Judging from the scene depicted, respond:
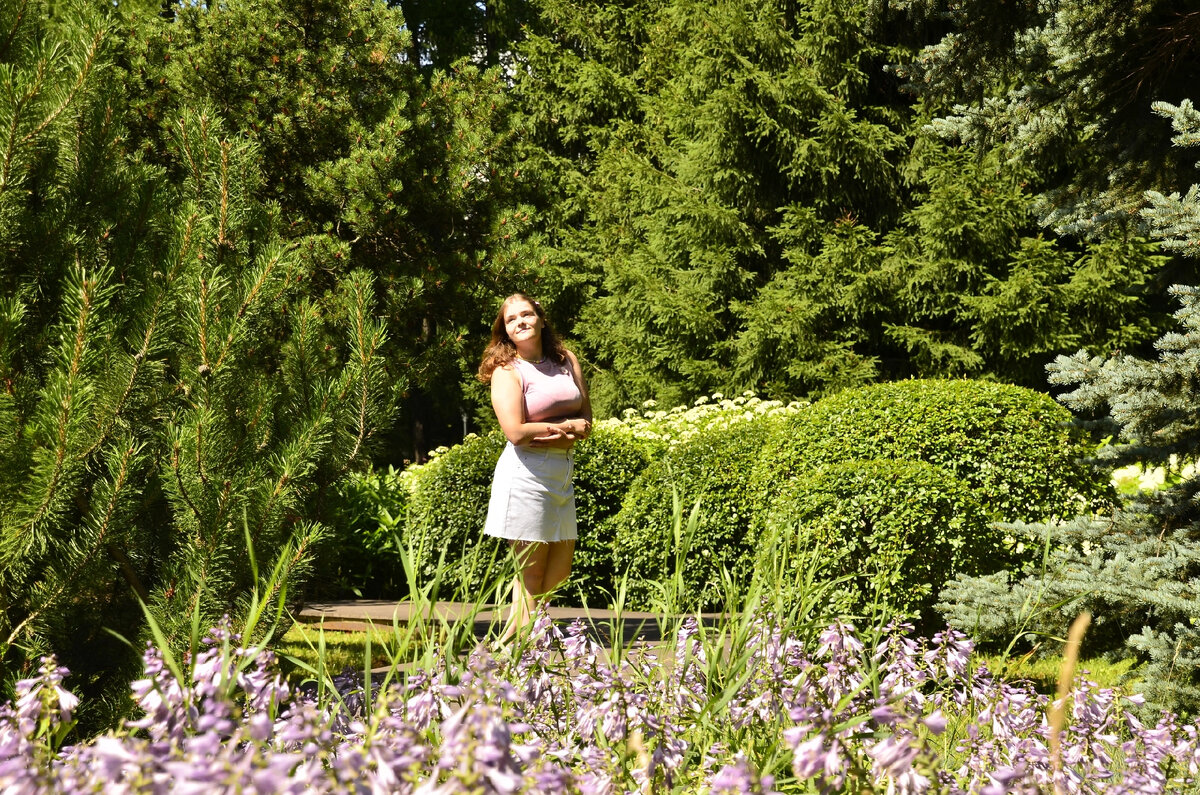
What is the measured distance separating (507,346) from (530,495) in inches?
28.8

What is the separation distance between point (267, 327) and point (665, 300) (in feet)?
29.8

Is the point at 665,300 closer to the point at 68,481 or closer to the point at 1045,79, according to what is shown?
the point at 1045,79

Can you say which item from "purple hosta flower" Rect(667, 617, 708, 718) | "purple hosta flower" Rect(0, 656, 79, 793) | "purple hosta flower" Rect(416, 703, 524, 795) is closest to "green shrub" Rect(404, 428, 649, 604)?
"purple hosta flower" Rect(667, 617, 708, 718)

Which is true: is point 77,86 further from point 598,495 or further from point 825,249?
point 825,249

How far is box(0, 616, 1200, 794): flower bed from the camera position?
114cm

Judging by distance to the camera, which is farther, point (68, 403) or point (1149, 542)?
point (1149, 542)

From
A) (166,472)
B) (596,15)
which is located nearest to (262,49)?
(166,472)

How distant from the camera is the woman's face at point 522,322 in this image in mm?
4539

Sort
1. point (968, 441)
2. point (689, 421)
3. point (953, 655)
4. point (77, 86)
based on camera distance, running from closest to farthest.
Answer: point (953, 655), point (77, 86), point (968, 441), point (689, 421)

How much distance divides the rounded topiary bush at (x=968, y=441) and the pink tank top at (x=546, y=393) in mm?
1955

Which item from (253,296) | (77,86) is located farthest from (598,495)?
(77,86)

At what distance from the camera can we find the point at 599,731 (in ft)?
6.33

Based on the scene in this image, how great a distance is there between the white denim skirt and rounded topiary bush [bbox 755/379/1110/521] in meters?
2.01

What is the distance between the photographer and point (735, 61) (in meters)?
12.1
